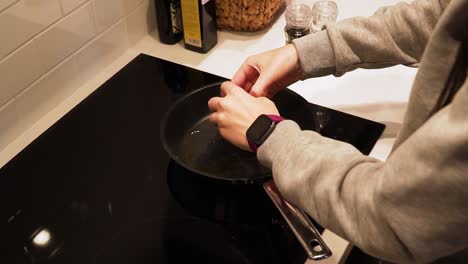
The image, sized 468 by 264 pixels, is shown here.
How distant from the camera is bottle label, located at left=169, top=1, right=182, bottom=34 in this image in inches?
38.7

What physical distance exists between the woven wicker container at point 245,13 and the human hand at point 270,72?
0.28 meters

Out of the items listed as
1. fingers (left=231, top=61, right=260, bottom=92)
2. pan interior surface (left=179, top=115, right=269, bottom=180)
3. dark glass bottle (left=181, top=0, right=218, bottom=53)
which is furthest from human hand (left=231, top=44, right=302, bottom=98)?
dark glass bottle (left=181, top=0, right=218, bottom=53)

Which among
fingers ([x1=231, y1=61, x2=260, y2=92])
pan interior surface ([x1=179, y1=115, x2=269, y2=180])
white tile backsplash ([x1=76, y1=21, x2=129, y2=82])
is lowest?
pan interior surface ([x1=179, y1=115, x2=269, y2=180])

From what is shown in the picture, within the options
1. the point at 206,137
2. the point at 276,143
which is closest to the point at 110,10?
the point at 206,137

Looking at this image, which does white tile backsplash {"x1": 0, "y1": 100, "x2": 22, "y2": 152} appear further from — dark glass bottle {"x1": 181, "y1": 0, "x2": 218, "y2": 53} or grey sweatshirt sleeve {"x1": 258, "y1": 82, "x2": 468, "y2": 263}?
grey sweatshirt sleeve {"x1": 258, "y1": 82, "x2": 468, "y2": 263}

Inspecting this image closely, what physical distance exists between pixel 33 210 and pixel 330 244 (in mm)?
451

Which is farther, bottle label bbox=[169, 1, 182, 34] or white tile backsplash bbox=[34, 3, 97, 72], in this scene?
bottle label bbox=[169, 1, 182, 34]

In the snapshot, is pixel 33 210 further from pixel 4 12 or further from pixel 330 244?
pixel 330 244

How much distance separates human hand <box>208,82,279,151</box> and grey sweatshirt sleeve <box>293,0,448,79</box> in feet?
0.45

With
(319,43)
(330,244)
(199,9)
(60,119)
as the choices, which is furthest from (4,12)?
(330,244)

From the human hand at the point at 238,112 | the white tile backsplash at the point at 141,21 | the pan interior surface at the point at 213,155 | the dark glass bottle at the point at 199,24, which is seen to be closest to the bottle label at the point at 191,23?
the dark glass bottle at the point at 199,24

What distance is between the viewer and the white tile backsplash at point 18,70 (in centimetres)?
78

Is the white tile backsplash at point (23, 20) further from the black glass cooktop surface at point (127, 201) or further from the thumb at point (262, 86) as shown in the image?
the thumb at point (262, 86)

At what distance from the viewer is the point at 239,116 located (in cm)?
64
